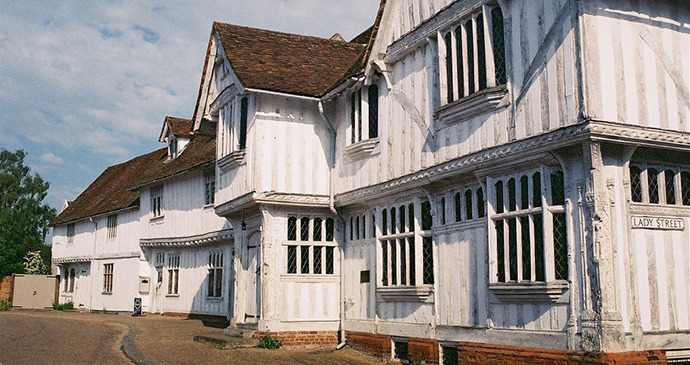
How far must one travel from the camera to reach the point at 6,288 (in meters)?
42.8

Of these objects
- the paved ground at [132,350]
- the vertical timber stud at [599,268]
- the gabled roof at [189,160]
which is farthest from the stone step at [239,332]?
the vertical timber stud at [599,268]

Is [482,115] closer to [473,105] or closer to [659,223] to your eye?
[473,105]

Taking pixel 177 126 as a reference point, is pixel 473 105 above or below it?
below

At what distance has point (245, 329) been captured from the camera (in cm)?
1716

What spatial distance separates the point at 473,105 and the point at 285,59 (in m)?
7.87

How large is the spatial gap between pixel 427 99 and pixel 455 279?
359cm

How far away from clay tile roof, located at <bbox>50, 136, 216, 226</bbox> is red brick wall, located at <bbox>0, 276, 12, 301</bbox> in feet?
16.5

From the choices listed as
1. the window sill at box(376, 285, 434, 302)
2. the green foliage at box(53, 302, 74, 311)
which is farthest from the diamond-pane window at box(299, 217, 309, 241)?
the green foliage at box(53, 302, 74, 311)

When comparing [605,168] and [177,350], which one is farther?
[177,350]

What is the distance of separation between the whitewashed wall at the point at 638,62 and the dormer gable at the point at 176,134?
913 inches

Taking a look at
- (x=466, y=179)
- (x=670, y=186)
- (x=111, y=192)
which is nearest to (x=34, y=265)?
(x=111, y=192)

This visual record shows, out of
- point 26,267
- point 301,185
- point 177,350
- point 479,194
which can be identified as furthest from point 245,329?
point 26,267

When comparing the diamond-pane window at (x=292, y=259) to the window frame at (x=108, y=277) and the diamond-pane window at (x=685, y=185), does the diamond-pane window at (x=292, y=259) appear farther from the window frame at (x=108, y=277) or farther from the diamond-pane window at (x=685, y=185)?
the window frame at (x=108, y=277)

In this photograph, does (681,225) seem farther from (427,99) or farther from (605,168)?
(427,99)
